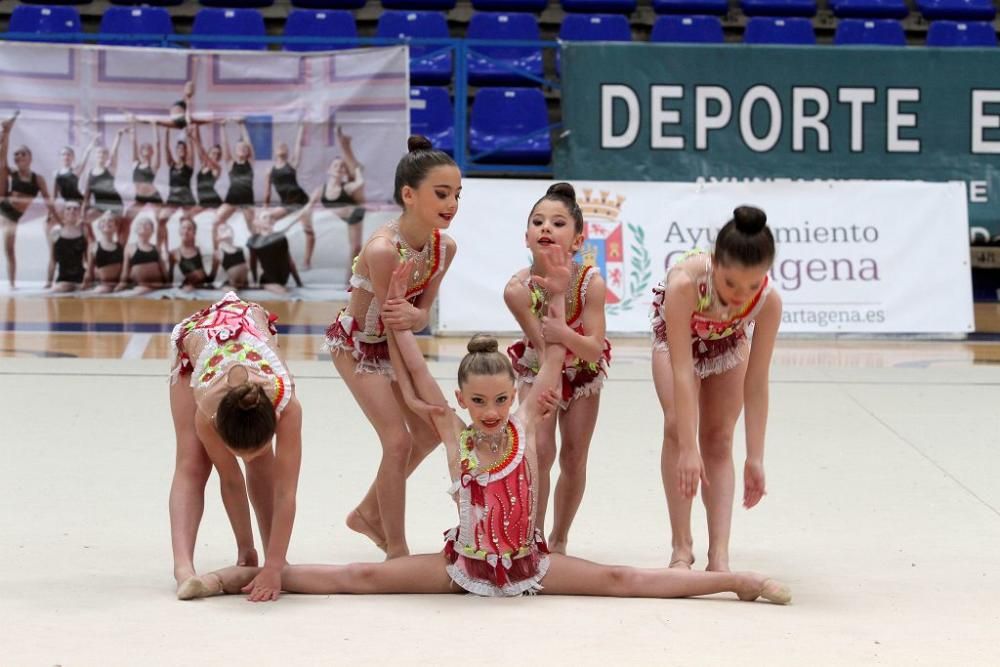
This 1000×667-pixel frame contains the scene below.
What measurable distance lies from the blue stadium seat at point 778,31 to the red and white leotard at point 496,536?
343 inches

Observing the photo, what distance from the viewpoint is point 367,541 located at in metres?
4.18

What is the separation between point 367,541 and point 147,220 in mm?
6241

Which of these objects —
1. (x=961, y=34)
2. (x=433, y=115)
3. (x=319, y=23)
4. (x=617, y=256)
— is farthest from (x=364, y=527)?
(x=961, y=34)

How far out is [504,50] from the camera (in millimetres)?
11398

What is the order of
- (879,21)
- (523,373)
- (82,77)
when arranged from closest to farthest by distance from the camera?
(523,373)
(82,77)
(879,21)

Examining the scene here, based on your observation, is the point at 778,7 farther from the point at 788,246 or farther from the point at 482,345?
the point at 482,345

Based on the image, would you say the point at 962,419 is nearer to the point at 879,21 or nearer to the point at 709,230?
the point at 709,230

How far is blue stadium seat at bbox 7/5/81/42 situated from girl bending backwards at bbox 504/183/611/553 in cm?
853

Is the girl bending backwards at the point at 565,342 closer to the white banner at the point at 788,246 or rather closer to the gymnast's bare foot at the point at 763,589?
the gymnast's bare foot at the point at 763,589

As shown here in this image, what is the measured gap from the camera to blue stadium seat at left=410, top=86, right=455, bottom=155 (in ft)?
35.4

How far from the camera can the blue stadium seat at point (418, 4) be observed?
1190 centimetres

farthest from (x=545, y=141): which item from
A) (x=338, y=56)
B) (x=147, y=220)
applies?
(x=147, y=220)

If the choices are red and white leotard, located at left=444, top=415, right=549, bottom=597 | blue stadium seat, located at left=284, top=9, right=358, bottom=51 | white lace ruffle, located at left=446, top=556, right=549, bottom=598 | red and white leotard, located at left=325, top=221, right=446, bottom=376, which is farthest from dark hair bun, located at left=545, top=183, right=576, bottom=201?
blue stadium seat, located at left=284, top=9, right=358, bottom=51

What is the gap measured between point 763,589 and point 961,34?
952 centimetres
